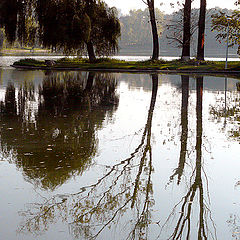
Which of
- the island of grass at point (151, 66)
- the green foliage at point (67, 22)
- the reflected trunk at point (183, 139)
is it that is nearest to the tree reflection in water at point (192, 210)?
the reflected trunk at point (183, 139)

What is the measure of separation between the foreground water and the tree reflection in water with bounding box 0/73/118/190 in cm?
2

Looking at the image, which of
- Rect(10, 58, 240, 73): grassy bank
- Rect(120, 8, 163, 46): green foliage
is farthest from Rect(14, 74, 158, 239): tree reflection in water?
Rect(120, 8, 163, 46): green foliage

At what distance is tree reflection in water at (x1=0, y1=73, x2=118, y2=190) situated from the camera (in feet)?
20.8

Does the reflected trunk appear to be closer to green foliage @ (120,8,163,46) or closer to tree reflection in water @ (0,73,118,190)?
tree reflection in water @ (0,73,118,190)

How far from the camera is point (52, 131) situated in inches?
358

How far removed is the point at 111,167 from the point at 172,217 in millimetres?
1971

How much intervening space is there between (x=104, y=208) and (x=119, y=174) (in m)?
1.24

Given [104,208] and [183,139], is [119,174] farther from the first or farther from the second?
[183,139]

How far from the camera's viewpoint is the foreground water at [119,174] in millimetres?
4410

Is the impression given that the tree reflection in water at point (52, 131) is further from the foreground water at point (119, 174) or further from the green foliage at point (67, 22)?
the green foliage at point (67, 22)

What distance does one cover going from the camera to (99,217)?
15.2ft

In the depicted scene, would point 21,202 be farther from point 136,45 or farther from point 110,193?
point 136,45

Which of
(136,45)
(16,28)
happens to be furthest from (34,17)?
(136,45)

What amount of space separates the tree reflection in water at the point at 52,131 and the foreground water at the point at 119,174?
19 mm
